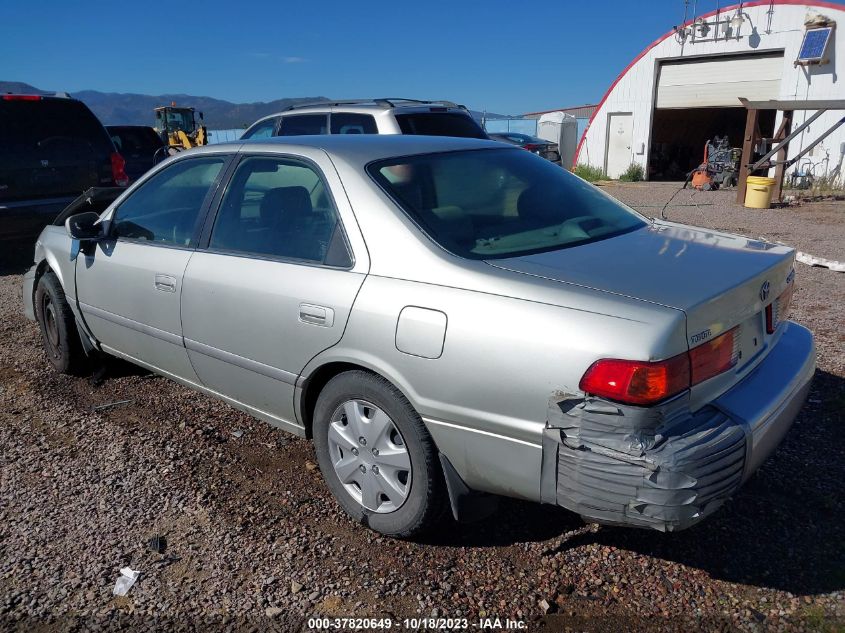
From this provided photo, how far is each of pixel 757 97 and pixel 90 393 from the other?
21.8 meters

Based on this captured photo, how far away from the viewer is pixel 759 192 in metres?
14.8

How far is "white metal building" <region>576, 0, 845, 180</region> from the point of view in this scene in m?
19.2

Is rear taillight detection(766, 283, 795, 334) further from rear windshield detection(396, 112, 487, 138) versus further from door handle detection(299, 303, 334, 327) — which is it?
rear windshield detection(396, 112, 487, 138)

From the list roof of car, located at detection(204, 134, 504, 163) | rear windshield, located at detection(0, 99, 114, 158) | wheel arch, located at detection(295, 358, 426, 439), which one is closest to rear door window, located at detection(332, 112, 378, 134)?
rear windshield, located at detection(0, 99, 114, 158)

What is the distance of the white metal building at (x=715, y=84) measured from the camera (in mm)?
19156

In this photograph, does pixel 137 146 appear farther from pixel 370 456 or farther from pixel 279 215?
pixel 370 456

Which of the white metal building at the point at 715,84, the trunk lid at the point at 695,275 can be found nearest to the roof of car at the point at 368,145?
the trunk lid at the point at 695,275

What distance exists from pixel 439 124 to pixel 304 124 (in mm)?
1880

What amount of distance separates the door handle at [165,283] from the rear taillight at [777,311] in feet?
9.23

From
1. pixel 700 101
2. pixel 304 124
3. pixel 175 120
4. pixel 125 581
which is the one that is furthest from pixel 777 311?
pixel 175 120

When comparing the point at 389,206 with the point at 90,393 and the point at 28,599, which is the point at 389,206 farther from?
the point at 90,393

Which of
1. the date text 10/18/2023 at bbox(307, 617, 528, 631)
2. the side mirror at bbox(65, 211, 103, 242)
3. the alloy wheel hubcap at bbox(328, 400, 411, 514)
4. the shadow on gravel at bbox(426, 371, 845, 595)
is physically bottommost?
the date text 10/18/2023 at bbox(307, 617, 528, 631)

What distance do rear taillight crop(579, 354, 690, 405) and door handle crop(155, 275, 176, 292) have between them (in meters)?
2.32

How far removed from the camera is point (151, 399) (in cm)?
449
